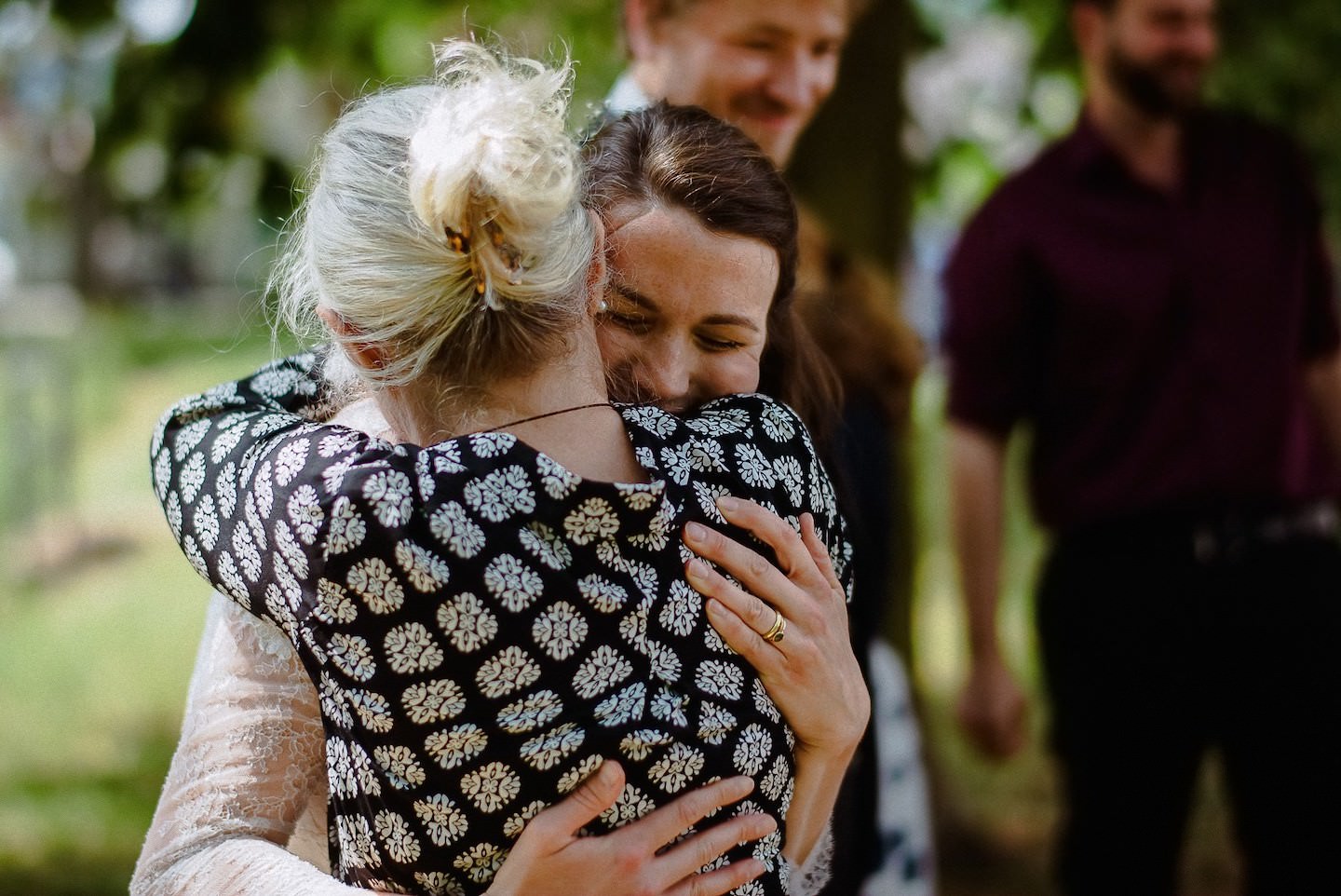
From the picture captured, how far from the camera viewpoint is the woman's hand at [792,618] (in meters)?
1.41

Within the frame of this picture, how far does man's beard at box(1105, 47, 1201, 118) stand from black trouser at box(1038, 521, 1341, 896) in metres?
1.05

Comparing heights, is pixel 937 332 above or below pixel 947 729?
above

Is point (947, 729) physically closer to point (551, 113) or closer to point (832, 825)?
point (832, 825)

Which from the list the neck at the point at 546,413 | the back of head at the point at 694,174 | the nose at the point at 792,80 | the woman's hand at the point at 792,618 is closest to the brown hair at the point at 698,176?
the back of head at the point at 694,174

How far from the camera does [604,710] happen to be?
4.36 ft

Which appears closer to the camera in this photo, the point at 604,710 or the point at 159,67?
the point at 604,710

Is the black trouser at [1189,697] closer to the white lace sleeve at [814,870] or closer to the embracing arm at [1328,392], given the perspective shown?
the embracing arm at [1328,392]

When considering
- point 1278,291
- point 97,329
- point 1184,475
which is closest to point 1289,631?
point 1184,475

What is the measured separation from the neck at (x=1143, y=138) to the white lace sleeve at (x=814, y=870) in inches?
89.4

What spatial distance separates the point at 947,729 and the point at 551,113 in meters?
5.94

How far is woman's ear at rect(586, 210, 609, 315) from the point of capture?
1470 millimetres

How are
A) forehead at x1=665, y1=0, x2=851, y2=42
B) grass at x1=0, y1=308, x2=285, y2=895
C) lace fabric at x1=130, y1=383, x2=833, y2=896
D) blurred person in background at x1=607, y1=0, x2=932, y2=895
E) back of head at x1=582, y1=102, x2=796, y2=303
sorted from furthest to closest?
grass at x1=0, y1=308, x2=285, y2=895, forehead at x1=665, y1=0, x2=851, y2=42, blurred person in background at x1=607, y1=0, x2=932, y2=895, back of head at x1=582, y1=102, x2=796, y2=303, lace fabric at x1=130, y1=383, x2=833, y2=896

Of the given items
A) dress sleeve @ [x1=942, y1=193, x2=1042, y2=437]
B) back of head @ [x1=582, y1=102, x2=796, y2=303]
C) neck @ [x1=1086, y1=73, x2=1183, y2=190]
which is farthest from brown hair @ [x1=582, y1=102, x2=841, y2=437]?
neck @ [x1=1086, y1=73, x2=1183, y2=190]

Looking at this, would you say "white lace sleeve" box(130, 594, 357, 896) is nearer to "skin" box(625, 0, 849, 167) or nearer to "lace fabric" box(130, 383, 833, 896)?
"lace fabric" box(130, 383, 833, 896)
